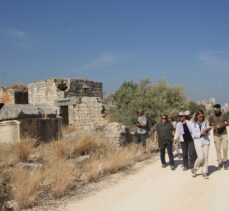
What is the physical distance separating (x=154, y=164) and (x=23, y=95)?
65.7ft

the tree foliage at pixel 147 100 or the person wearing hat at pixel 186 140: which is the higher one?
the tree foliage at pixel 147 100

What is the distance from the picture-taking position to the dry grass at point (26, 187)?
7.60 metres

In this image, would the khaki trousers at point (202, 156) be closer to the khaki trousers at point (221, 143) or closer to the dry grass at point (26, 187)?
the khaki trousers at point (221, 143)

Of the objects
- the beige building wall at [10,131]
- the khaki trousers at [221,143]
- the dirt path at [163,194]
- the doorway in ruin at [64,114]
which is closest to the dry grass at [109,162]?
the dirt path at [163,194]

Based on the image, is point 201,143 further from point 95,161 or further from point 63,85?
point 63,85

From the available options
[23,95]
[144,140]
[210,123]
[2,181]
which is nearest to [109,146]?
[144,140]

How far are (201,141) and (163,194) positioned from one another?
91.0 inches

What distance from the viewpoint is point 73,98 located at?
23859mm

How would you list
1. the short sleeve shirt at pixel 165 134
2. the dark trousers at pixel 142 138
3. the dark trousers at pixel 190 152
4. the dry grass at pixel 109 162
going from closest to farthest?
the dry grass at pixel 109 162, the dark trousers at pixel 190 152, the short sleeve shirt at pixel 165 134, the dark trousers at pixel 142 138

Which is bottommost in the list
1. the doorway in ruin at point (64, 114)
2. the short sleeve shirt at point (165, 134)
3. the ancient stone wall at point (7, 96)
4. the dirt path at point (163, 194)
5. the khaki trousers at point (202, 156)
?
the dirt path at point (163, 194)

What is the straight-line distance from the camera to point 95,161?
11.1 m

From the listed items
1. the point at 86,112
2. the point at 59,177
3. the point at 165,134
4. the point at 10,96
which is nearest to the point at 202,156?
the point at 165,134

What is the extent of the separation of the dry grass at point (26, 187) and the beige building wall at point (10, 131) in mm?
4659

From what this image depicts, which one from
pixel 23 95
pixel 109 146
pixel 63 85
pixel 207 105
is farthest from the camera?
pixel 207 105
